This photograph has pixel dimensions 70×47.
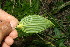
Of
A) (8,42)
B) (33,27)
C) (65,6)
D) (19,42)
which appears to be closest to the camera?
(33,27)

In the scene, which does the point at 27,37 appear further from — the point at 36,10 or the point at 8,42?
the point at 8,42

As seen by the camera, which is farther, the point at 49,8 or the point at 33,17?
the point at 49,8

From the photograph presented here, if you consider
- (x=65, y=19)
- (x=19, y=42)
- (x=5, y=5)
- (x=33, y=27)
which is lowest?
(x=19, y=42)

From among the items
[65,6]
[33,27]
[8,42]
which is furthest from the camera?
[65,6]

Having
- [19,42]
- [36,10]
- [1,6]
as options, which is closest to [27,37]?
[19,42]

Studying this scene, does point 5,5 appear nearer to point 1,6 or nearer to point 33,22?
point 1,6

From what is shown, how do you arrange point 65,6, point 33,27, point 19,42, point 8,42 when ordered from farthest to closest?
point 65,6 < point 19,42 < point 8,42 < point 33,27

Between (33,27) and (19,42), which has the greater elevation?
(33,27)

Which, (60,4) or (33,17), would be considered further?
(60,4)

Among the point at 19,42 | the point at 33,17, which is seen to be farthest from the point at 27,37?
the point at 33,17
